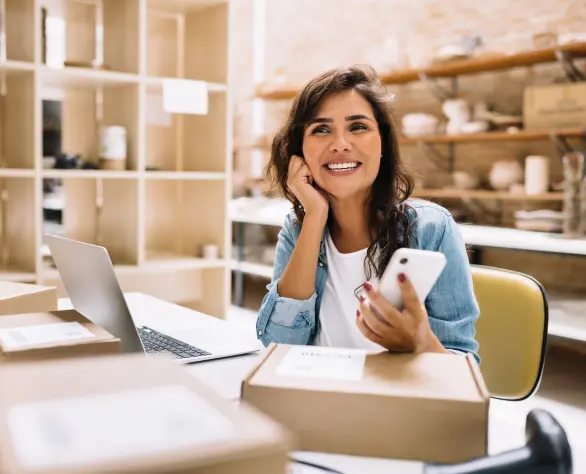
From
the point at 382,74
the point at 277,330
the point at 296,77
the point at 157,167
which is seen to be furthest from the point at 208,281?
the point at 296,77

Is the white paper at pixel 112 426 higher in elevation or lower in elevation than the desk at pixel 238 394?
higher

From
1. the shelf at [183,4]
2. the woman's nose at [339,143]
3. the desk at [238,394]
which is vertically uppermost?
the shelf at [183,4]

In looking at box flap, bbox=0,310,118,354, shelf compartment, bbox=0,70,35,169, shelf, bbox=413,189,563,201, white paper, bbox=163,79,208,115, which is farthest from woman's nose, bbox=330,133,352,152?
shelf, bbox=413,189,563,201

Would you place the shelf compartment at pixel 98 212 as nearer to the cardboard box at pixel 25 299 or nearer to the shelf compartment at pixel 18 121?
the shelf compartment at pixel 18 121

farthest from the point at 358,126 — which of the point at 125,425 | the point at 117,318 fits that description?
the point at 125,425

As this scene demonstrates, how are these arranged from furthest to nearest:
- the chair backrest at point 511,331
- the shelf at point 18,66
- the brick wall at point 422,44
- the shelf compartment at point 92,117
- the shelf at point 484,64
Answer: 1. the brick wall at point 422,44
2. the shelf at point 484,64
3. the shelf compartment at point 92,117
4. the shelf at point 18,66
5. the chair backrest at point 511,331

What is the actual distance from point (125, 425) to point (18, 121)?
7.63ft

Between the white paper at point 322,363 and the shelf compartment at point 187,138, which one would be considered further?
the shelf compartment at point 187,138

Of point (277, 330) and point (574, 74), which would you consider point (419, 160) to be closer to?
point (574, 74)

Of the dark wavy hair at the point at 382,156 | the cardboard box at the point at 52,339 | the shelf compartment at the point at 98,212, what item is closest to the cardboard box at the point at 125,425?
the cardboard box at the point at 52,339

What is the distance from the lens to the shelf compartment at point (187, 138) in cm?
296

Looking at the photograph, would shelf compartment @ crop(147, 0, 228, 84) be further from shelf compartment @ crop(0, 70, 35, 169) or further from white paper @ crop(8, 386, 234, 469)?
white paper @ crop(8, 386, 234, 469)

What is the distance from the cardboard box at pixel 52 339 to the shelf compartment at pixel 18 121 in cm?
143

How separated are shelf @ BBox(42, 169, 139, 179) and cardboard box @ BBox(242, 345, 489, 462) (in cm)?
191
